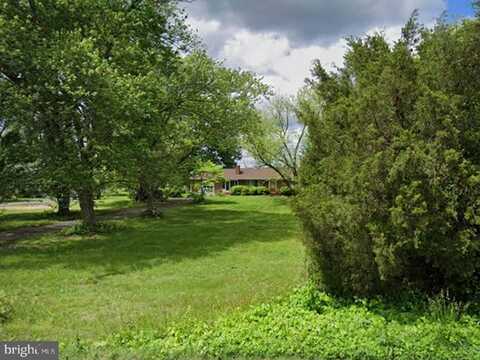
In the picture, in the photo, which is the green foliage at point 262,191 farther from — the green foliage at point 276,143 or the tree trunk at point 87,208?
the tree trunk at point 87,208

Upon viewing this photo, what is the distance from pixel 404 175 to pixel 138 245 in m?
8.86

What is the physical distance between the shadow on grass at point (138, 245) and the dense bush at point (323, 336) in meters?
4.42

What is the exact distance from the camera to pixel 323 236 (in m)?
5.05

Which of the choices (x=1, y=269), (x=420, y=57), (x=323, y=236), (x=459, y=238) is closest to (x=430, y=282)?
(x=459, y=238)

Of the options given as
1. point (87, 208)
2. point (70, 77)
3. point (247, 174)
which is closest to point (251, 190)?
point (247, 174)

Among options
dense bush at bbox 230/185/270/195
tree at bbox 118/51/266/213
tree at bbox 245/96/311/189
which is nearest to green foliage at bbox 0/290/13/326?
tree at bbox 118/51/266/213

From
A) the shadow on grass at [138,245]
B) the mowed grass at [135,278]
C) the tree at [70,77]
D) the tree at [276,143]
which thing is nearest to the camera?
the mowed grass at [135,278]

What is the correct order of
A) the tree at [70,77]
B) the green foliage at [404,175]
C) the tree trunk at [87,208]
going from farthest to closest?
the tree trunk at [87,208], the tree at [70,77], the green foliage at [404,175]

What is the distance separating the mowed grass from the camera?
5.04 m

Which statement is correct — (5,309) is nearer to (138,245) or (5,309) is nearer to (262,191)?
(138,245)

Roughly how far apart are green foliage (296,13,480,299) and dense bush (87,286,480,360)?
1.66 feet

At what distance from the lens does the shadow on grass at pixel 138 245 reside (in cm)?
920

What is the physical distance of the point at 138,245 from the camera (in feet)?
37.9

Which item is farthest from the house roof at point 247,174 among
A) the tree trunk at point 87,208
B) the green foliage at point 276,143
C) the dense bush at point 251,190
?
the tree trunk at point 87,208
